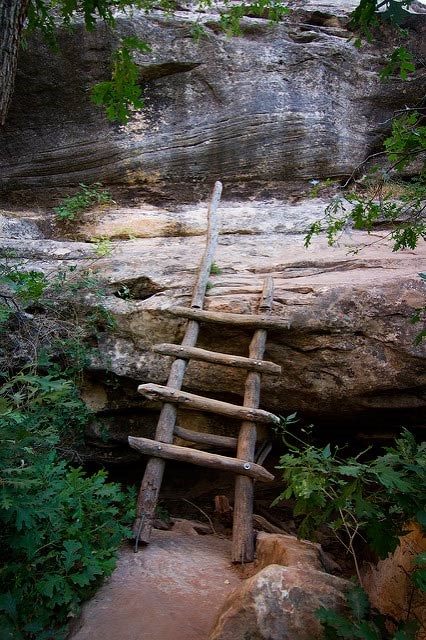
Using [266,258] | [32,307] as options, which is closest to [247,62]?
[266,258]

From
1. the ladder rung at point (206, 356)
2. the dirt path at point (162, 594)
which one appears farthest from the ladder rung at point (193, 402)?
the dirt path at point (162, 594)

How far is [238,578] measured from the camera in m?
3.04

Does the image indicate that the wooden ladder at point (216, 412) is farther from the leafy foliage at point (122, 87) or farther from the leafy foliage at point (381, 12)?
the leafy foliage at point (381, 12)

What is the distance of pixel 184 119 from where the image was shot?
21.1 feet

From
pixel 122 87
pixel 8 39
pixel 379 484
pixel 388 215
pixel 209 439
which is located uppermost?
pixel 8 39

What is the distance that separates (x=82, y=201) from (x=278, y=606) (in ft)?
15.7

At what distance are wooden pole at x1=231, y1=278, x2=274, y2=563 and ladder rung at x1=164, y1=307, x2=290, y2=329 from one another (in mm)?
81

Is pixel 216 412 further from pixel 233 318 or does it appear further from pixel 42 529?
pixel 42 529

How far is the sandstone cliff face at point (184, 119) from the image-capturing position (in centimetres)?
627

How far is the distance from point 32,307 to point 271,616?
290cm

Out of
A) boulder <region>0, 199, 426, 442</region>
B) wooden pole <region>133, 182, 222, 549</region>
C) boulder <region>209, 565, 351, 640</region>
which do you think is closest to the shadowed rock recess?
boulder <region>0, 199, 426, 442</region>

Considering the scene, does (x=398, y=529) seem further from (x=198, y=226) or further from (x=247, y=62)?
(x=247, y=62)

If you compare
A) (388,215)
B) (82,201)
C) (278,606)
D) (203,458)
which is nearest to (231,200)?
(82,201)

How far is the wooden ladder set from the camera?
3.37 meters
